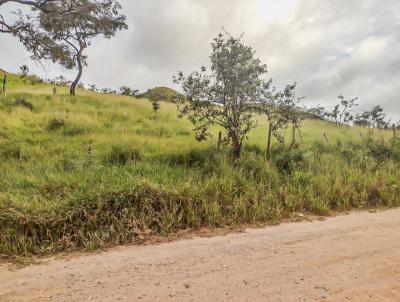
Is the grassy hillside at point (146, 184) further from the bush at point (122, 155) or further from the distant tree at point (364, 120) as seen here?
the distant tree at point (364, 120)

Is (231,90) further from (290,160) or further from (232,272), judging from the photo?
(232,272)

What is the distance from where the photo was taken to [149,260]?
4.65 meters

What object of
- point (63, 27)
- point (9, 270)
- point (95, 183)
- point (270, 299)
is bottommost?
point (9, 270)

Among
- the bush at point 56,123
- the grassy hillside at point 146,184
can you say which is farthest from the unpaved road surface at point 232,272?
the bush at point 56,123

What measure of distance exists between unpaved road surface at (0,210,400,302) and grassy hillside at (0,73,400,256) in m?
0.61

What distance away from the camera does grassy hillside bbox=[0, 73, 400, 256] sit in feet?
17.7

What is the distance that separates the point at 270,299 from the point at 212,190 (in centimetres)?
308

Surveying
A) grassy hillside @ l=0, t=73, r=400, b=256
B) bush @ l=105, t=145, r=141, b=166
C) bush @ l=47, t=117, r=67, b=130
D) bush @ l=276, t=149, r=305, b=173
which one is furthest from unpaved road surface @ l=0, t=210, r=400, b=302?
bush @ l=47, t=117, r=67, b=130

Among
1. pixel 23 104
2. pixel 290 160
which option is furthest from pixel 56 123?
pixel 290 160

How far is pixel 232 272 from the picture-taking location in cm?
426

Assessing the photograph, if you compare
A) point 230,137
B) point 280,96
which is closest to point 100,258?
point 230,137

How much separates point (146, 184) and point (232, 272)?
2.49 m

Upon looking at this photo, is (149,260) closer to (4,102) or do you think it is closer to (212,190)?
(212,190)

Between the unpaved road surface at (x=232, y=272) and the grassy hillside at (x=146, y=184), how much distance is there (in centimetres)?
61
